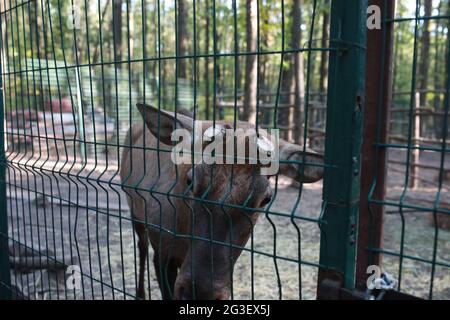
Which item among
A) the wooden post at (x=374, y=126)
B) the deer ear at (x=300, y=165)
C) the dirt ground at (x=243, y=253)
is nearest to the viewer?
the wooden post at (x=374, y=126)

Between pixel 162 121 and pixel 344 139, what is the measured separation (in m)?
1.34

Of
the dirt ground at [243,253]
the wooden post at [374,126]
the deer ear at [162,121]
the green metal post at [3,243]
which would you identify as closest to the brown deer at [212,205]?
the deer ear at [162,121]

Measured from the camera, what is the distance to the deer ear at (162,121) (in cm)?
247

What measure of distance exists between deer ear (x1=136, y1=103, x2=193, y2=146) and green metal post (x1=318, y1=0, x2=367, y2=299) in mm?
1038

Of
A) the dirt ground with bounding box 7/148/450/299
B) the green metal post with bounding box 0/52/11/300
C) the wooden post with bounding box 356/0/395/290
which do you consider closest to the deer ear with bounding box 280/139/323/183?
the wooden post with bounding box 356/0/395/290

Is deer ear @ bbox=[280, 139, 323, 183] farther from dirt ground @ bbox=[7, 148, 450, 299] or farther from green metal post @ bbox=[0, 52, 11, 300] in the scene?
Result: green metal post @ bbox=[0, 52, 11, 300]

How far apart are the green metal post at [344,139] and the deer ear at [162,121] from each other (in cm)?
104

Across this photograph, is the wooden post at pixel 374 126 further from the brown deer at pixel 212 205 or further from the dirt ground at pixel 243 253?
the dirt ground at pixel 243 253

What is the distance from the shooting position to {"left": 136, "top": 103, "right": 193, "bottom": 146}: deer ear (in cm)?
247

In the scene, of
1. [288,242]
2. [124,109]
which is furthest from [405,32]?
[288,242]

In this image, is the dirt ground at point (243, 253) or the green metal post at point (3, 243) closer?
the green metal post at point (3, 243)

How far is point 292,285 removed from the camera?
508 cm

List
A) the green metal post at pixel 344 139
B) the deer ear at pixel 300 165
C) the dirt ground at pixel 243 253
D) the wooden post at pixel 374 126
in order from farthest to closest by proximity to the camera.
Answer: the dirt ground at pixel 243 253 < the deer ear at pixel 300 165 < the wooden post at pixel 374 126 < the green metal post at pixel 344 139
